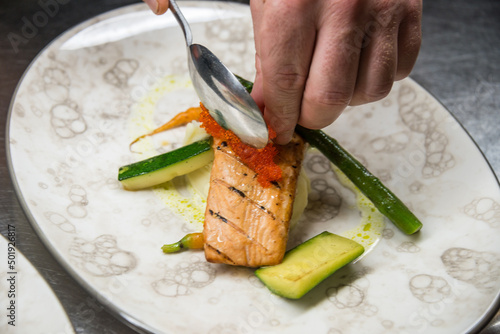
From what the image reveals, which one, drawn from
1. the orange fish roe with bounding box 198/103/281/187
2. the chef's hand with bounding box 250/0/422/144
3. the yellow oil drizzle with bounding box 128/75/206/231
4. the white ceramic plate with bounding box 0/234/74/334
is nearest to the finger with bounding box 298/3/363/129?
the chef's hand with bounding box 250/0/422/144

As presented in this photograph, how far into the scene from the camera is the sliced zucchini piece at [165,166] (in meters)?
3.11

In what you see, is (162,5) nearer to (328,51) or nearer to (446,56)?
(328,51)

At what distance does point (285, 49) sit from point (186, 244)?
1.17 metres

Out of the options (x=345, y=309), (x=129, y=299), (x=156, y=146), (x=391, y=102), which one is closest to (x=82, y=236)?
(x=129, y=299)

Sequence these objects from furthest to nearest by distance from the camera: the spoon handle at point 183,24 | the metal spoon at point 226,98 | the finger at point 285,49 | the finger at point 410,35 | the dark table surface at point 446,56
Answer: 1. the dark table surface at point 446,56
2. the spoon handle at point 183,24
3. the metal spoon at point 226,98
4. the finger at point 410,35
5. the finger at point 285,49

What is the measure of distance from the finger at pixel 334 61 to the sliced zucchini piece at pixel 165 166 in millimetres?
898

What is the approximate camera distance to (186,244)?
2834mm

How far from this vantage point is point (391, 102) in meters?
3.80

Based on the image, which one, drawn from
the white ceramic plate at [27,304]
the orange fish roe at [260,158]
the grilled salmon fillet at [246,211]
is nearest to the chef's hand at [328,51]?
the orange fish roe at [260,158]

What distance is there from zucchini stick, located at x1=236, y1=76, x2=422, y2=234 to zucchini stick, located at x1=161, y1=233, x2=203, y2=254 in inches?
36.3

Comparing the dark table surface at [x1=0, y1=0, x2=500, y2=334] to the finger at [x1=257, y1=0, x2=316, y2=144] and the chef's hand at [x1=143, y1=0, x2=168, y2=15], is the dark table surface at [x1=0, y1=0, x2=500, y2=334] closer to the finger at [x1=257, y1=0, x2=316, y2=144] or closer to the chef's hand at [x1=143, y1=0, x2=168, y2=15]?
the chef's hand at [x1=143, y1=0, x2=168, y2=15]

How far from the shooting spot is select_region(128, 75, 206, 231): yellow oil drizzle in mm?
3180

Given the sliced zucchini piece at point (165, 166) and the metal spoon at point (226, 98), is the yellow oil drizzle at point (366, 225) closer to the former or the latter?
the metal spoon at point (226, 98)

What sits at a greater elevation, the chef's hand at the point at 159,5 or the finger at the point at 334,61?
the chef's hand at the point at 159,5
